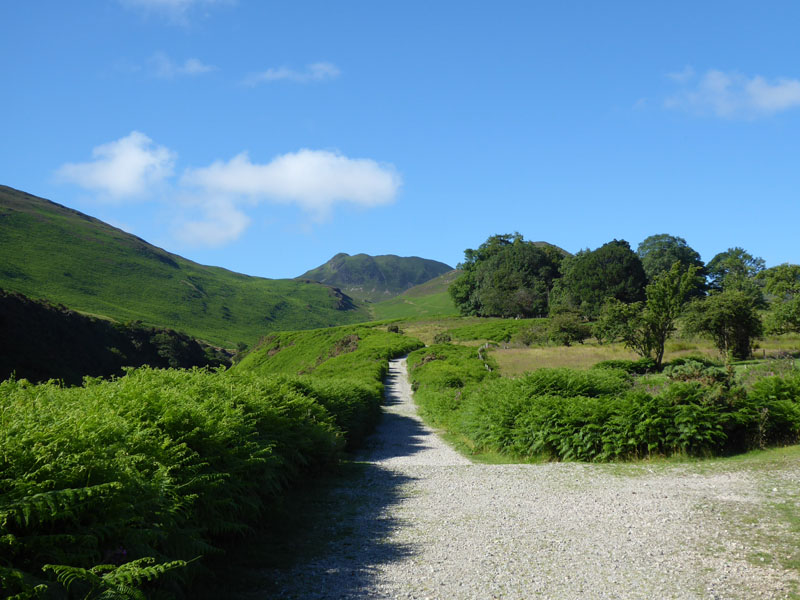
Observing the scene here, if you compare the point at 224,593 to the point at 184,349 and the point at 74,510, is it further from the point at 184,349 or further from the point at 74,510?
the point at 184,349

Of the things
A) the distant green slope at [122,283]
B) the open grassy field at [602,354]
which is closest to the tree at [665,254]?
the open grassy field at [602,354]

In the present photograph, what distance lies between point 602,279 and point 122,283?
105 m

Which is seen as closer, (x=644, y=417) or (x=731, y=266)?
(x=644, y=417)

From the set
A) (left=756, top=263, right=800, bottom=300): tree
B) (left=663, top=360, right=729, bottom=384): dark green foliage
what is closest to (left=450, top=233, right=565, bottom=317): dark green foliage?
(left=756, top=263, right=800, bottom=300): tree

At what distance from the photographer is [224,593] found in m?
4.63

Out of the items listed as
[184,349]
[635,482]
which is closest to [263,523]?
[635,482]

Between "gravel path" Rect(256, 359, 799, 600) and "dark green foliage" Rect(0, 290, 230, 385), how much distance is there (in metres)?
23.4

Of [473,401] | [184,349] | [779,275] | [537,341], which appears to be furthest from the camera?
[184,349]

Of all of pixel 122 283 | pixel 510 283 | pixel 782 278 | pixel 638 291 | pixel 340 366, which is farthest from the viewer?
pixel 122 283

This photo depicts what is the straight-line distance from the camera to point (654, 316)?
975 inches

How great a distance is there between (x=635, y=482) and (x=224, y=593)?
6.57m

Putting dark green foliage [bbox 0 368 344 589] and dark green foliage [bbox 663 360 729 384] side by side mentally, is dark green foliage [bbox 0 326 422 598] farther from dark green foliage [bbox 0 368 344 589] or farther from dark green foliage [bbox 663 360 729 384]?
dark green foliage [bbox 663 360 729 384]

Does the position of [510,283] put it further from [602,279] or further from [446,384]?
[446,384]

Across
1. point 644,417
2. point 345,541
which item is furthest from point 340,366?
point 345,541
